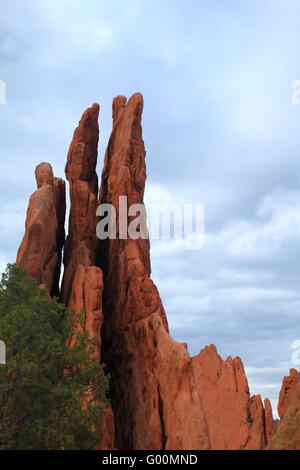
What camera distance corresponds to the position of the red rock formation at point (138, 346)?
3894cm

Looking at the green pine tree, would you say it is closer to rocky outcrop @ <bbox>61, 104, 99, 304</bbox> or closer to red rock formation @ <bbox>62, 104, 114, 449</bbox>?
red rock formation @ <bbox>62, 104, 114, 449</bbox>

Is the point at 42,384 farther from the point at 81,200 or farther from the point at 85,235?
the point at 81,200

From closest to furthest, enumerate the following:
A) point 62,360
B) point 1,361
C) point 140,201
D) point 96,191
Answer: point 1,361, point 62,360, point 140,201, point 96,191

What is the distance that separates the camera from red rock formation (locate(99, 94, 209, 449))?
3894 centimetres

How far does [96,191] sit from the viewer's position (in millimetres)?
53625

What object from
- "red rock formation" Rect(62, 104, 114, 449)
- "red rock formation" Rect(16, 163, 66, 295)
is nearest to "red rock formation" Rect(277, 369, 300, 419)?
"red rock formation" Rect(62, 104, 114, 449)

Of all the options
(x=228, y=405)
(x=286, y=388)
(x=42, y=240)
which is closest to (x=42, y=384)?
(x=42, y=240)

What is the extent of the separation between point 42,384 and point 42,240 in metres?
17.5

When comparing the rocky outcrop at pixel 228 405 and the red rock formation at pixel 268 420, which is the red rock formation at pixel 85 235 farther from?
the red rock formation at pixel 268 420
